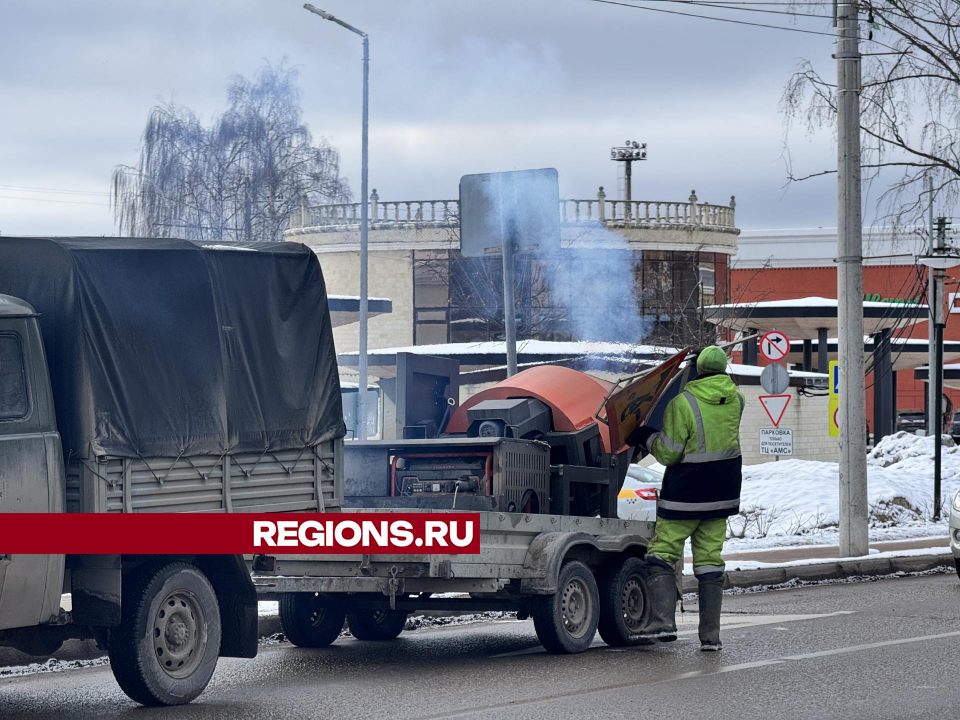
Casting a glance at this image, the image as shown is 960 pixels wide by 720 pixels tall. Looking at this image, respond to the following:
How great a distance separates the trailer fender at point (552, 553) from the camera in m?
9.84

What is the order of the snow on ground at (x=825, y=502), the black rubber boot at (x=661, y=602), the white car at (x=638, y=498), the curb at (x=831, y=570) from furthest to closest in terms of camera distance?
1. the snow on ground at (x=825, y=502)
2. the white car at (x=638, y=498)
3. the curb at (x=831, y=570)
4. the black rubber boot at (x=661, y=602)

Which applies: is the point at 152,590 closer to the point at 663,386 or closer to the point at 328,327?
the point at 328,327

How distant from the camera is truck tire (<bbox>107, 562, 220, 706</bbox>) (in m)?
7.90

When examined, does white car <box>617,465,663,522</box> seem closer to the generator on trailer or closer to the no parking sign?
the no parking sign

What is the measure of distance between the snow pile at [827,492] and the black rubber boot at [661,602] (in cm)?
1026

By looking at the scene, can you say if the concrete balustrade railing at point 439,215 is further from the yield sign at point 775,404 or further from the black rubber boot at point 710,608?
the black rubber boot at point 710,608

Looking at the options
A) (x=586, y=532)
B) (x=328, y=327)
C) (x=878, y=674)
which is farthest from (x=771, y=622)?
(x=328, y=327)

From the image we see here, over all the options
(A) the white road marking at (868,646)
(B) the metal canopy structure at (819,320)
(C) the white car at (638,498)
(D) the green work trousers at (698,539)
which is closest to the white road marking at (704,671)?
(A) the white road marking at (868,646)

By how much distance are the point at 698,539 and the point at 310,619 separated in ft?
9.39

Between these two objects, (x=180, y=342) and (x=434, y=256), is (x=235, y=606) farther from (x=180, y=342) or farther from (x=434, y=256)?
(x=434, y=256)

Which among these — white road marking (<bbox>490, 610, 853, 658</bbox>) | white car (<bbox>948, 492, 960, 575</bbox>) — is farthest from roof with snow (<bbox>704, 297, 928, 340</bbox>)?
white road marking (<bbox>490, 610, 853, 658</bbox>)

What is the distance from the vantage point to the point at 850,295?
16.3 meters

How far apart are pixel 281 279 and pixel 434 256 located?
41.5 meters

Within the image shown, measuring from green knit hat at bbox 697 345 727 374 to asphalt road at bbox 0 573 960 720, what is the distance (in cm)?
190
